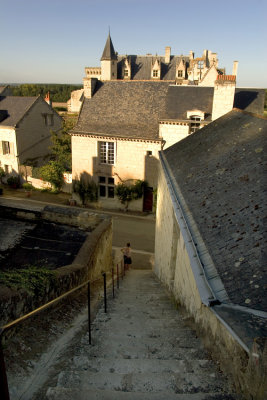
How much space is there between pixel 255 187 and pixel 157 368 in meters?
3.58

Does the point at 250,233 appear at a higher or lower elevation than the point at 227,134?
lower

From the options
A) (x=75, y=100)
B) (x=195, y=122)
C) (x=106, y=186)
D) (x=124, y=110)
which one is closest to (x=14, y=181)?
(x=106, y=186)

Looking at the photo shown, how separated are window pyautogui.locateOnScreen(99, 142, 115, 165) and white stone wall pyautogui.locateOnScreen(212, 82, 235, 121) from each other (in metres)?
7.34

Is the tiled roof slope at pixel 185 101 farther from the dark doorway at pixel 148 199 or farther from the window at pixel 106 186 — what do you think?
the window at pixel 106 186

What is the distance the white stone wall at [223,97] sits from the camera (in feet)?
51.5

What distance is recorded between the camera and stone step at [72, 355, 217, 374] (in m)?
3.44

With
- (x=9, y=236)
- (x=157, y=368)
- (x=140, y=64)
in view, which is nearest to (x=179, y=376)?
(x=157, y=368)

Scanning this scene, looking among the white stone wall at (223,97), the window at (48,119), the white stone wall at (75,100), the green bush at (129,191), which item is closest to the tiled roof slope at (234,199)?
the white stone wall at (223,97)

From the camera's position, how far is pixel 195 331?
4969mm

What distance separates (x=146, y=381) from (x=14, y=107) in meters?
27.1

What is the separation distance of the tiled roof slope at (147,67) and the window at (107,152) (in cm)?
3026

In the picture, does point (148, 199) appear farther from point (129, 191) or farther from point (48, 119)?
point (48, 119)

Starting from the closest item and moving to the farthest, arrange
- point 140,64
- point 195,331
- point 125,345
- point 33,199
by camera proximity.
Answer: point 125,345, point 195,331, point 33,199, point 140,64

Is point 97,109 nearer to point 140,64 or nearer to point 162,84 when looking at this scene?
point 162,84
